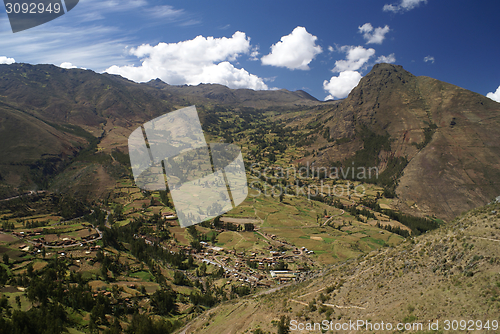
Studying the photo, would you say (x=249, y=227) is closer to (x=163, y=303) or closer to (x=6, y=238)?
(x=163, y=303)

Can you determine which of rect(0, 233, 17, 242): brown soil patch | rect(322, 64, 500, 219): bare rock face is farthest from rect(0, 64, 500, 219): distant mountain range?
rect(0, 233, 17, 242): brown soil patch

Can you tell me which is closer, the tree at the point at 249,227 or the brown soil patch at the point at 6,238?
the brown soil patch at the point at 6,238

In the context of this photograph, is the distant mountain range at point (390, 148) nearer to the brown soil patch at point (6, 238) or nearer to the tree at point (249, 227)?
the brown soil patch at point (6, 238)

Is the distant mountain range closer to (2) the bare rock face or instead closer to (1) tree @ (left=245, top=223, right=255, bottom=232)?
A: (2) the bare rock face

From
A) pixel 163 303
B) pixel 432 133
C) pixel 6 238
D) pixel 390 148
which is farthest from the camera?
pixel 390 148

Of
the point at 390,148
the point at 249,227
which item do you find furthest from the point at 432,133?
the point at 249,227

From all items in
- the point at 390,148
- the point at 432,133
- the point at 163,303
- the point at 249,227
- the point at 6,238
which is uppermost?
the point at 432,133

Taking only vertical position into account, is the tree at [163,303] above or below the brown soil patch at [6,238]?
below

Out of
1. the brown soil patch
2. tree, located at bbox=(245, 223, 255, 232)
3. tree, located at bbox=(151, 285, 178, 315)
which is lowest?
tree, located at bbox=(245, 223, 255, 232)

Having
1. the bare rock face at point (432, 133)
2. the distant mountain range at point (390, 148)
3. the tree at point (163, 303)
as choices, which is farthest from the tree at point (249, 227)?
the bare rock face at point (432, 133)

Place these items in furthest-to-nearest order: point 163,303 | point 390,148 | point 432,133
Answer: point 390,148 < point 432,133 < point 163,303

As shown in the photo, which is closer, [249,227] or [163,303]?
[163,303]
